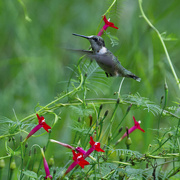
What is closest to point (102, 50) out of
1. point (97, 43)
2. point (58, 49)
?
point (97, 43)

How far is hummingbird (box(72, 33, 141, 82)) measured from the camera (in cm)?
147

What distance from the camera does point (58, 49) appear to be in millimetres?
2580

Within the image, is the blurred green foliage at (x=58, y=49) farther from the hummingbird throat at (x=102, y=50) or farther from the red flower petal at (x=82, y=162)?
the red flower petal at (x=82, y=162)

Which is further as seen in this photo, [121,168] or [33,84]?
[33,84]

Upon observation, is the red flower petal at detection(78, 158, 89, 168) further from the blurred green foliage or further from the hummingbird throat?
the blurred green foliage

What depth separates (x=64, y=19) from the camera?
362 cm

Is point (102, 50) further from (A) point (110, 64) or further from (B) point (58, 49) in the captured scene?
(B) point (58, 49)

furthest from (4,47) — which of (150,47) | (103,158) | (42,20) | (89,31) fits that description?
(103,158)

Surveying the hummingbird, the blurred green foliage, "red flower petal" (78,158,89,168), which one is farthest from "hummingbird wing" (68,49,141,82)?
the blurred green foliage

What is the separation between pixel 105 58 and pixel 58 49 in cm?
109

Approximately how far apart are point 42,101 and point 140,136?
692mm

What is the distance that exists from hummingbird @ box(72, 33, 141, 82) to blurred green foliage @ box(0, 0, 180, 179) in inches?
27.1

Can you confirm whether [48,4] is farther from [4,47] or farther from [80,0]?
[4,47]

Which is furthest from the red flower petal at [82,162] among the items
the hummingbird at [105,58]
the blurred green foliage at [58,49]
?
the blurred green foliage at [58,49]
